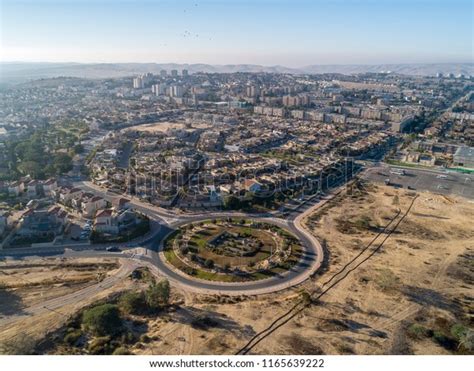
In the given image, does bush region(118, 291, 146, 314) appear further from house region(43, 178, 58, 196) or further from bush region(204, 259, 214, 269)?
house region(43, 178, 58, 196)

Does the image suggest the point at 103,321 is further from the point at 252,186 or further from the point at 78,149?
the point at 78,149

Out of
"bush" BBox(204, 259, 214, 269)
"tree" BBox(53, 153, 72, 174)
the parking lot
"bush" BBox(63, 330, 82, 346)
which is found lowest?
"bush" BBox(63, 330, 82, 346)

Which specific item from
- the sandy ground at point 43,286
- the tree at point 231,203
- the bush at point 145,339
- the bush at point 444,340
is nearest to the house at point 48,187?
the sandy ground at point 43,286

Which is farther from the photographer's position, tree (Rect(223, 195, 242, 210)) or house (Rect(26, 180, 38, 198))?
house (Rect(26, 180, 38, 198))

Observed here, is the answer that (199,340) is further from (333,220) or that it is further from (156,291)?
(333,220)

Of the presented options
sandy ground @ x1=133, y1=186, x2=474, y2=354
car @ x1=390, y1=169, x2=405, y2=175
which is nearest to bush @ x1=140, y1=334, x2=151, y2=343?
sandy ground @ x1=133, y1=186, x2=474, y2=354

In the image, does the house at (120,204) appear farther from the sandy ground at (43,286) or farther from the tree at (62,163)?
the tree at (62,163)

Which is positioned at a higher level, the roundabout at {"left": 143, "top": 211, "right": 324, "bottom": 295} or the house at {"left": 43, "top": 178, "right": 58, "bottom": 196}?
the house at {"left": 43, "top": 178, "right": 58, "bottom": 196}
